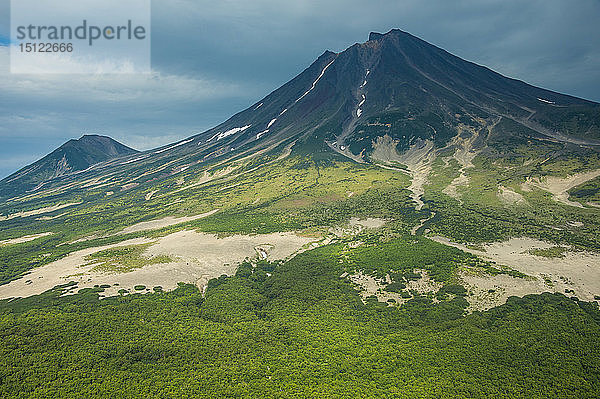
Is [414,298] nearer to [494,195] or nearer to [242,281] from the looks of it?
[242,281]

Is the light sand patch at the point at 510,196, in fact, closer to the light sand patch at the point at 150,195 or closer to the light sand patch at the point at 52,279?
the light sand patch at the point at 52,279

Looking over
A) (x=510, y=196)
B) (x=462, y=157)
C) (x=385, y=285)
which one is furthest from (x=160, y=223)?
(x=462, y=157)

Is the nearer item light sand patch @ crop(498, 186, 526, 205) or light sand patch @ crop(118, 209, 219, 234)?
light sand patch @ crop(498, 186, 526, 205)

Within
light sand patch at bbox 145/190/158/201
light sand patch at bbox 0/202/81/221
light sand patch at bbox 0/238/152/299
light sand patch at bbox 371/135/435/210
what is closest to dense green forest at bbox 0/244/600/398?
light sand patch at bbox 0/238/152/299

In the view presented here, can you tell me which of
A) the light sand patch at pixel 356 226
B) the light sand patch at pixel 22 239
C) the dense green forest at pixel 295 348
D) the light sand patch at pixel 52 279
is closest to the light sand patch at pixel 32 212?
the light sand patch at pixel 22 239

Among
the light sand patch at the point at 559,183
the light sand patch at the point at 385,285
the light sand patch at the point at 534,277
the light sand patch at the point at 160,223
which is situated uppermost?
the light sand patch at the point at 559,183

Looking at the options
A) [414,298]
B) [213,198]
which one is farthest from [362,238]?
[213,198]

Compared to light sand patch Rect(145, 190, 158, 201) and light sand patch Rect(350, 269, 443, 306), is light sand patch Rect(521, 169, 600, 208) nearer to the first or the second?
light sand patch Rect(350, 269, 443, 306)
